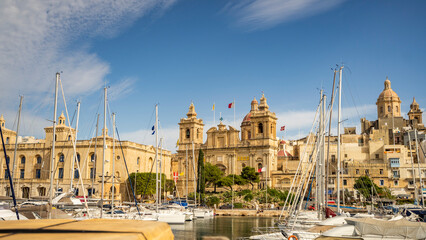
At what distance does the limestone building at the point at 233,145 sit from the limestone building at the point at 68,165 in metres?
7.07

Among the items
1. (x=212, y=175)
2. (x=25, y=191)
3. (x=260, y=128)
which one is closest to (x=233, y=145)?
(x=260, y=128)

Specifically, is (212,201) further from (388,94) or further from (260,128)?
(388,94)

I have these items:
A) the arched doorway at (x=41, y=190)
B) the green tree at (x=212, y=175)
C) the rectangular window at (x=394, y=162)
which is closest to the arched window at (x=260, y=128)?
the green tree at (x=212, y=175)

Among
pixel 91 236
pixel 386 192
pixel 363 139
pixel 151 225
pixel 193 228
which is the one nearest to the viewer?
pixel 91 236

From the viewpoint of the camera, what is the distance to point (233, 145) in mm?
72750

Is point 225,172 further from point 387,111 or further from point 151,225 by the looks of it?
point 151,225

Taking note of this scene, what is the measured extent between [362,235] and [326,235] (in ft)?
4.85

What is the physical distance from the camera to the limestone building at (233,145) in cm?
6962

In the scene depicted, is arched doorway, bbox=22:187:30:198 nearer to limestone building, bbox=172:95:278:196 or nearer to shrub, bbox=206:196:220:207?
limestone building, bbox=172:95:278:196

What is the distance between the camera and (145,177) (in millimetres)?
64812

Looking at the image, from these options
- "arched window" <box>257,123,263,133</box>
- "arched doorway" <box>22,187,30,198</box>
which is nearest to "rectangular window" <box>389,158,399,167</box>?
"arched window" <box>257,123,263,133</box>

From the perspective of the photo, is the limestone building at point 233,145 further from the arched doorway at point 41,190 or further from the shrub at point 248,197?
the arched doorway at point 41,190

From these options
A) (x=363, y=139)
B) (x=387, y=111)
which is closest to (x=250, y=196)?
(x=363, y=139)

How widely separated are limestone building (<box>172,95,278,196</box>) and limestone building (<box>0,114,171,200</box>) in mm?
7073
